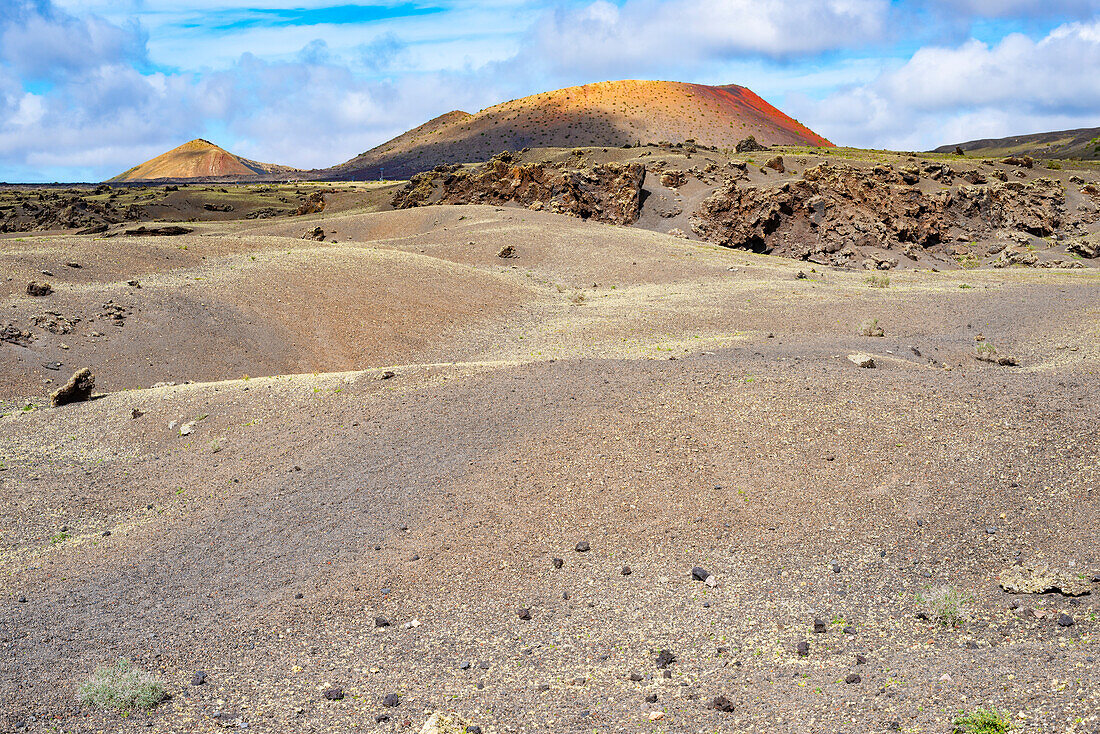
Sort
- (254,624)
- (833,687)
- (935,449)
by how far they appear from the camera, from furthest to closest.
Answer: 1. (935,449)
2. (254,624)
3. (833,687)

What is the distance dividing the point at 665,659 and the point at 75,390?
1160cm

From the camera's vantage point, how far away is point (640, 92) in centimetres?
10088

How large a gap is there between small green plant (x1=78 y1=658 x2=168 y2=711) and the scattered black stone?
3.60m

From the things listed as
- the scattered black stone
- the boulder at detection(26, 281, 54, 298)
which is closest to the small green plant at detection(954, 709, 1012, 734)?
the scattered black stone

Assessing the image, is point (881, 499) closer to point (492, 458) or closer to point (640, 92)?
point (492, 458)

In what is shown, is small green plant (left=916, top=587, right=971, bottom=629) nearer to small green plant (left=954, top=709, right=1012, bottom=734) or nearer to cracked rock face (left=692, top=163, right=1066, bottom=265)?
small green plant (left=954, top=709, right=1012, bottom=734)

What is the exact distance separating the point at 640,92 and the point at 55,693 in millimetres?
103680

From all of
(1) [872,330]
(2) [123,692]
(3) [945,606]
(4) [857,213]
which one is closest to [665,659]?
(3) [945,606]

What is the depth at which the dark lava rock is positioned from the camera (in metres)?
13.0

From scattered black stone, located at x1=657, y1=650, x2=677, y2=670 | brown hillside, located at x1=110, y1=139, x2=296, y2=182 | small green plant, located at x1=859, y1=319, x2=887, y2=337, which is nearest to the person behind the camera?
scattered black stone, located at x1=657, y1=650, x2=677, y2=670

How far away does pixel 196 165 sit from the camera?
13312 centimetres

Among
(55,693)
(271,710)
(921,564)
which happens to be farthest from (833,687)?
(55,693)

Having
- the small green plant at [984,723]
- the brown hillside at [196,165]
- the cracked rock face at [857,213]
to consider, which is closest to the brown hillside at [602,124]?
the brown hillside at [196,165]

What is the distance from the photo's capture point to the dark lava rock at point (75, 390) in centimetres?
1295
